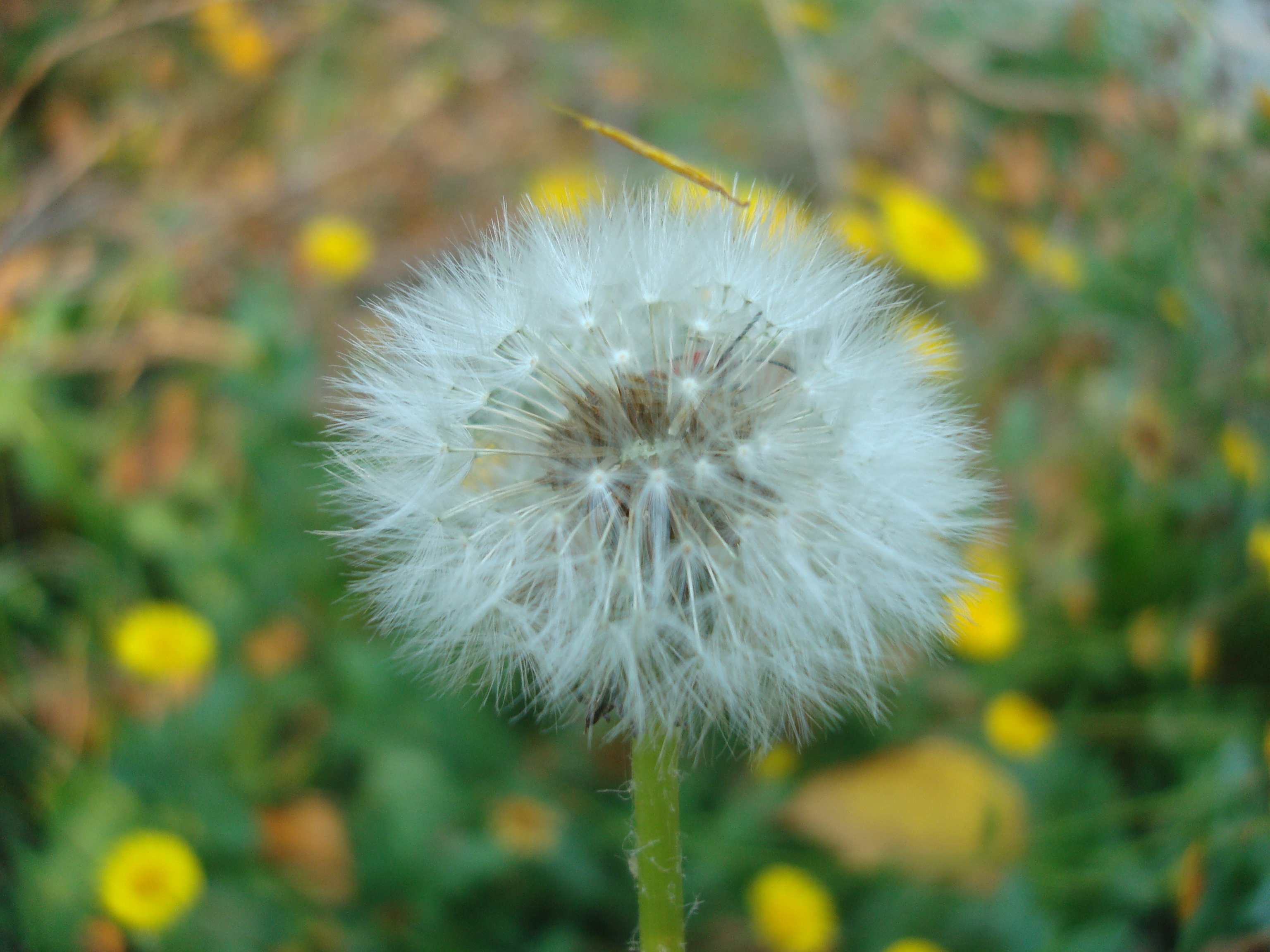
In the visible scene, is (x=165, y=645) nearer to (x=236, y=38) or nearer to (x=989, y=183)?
(x=236, y=38)

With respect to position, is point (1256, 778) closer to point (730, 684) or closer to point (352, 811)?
point (730, 684)

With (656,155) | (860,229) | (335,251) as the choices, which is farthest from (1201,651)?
(335,251)

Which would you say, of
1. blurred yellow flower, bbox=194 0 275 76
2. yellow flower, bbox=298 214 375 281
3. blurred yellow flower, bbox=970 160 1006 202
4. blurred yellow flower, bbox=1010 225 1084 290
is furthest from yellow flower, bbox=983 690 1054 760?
blurred yellow flower, bbox=194 0 275 76

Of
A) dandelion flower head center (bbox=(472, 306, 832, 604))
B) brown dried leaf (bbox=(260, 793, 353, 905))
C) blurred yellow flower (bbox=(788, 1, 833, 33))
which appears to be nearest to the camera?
dandelion flower head center (bbox=(472, 306, 832, 604))

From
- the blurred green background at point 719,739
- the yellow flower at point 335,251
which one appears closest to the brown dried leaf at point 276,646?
the blurred green background at point 719,739

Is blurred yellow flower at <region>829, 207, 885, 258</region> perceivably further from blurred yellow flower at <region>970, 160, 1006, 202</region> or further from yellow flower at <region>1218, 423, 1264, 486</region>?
yellow flower at <region>1218, 423, 1264, 486</region>

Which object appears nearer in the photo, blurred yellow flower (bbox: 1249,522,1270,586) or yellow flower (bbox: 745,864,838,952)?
yellow flower (bbox: 745,864,838,952)

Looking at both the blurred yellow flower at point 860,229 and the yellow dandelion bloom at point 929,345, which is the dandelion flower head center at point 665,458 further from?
the blurred yellow flower at point 860,229
